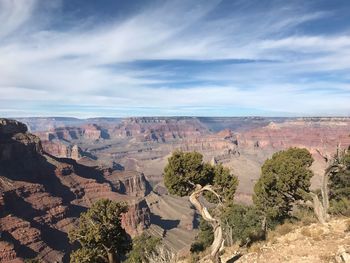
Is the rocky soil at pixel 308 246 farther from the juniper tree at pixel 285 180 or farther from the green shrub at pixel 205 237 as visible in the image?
the green shrub at pixel 205 237

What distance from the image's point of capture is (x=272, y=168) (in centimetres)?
4247

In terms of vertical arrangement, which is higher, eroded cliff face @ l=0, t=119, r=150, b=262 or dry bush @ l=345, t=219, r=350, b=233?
dry bush @ l=345, t=219, r=350, b=233

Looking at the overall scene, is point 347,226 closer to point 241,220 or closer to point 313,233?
point 313,233

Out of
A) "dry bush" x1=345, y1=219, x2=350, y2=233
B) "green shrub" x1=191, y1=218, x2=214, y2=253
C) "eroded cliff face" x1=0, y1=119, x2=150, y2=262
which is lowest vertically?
"eroded cliff face" x1=0, y1=119, x2=150, y2=262

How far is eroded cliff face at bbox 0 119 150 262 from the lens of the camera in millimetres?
110062

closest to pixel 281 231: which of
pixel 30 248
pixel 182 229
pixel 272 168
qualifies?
pixel 272 168

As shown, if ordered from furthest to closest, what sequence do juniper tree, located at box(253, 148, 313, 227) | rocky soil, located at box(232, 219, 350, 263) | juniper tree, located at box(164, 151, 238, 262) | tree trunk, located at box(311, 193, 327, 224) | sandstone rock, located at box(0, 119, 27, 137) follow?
sandstone rock, located at box(0, 119, 27, 137)
juniper tree, located at box(253, 148, 313, 227)
juniper tree, located at box(164, 151, 238, 262)
tree trunk, located at box(311, 193, 327, 224)
rocky soil, located at box(232, 219, 350, 263)

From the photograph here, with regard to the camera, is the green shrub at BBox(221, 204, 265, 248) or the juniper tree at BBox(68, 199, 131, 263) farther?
the green shrub at BBox(221, 204, 265, 248)

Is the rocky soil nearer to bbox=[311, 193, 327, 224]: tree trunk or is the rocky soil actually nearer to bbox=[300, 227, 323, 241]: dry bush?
bbox=[300, 227, 323, 241]: dry bush

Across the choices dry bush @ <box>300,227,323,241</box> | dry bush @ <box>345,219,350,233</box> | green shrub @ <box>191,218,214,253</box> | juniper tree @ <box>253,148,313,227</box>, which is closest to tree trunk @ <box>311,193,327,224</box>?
dry bush @ <box>345,219,350,233</box>

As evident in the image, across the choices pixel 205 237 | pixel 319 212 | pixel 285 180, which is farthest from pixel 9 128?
pixel 319 212

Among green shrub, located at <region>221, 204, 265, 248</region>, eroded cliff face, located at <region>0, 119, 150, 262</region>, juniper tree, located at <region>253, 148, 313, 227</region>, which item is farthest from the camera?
eroded cliff face, located at <region>0, 119, 150, 262</region>

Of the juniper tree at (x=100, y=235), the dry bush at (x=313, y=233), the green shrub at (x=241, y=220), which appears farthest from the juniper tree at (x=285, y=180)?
the green shrub at (x=241, y=220)

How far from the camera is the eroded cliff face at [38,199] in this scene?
4333 inches
